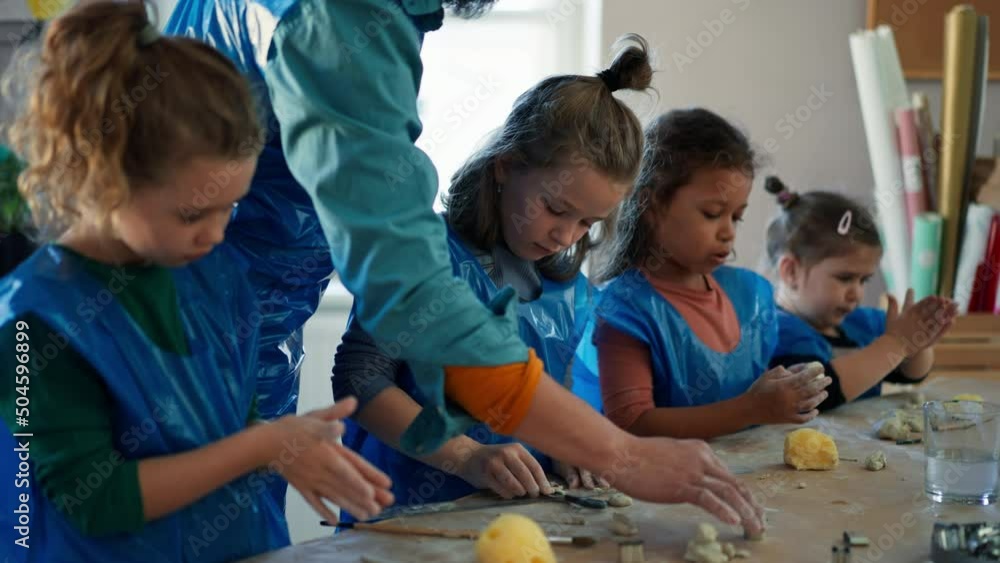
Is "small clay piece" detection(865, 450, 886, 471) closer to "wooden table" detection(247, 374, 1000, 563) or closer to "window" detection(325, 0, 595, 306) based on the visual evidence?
"wooden table" detection(247, 374, 1000, 563)

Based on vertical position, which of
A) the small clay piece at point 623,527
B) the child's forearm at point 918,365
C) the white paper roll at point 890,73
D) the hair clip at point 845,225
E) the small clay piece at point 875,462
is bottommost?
the child's forearm at point 918,365

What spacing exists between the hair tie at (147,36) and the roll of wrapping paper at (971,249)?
2539 millimetres

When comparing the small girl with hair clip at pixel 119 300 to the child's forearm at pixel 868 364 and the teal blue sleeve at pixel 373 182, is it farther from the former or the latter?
the child's forearm at pixel 868 364

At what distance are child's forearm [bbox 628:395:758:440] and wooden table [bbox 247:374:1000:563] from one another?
0.08m

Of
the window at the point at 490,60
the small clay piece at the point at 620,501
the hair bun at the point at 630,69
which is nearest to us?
the small clay piece at the point at 620,501

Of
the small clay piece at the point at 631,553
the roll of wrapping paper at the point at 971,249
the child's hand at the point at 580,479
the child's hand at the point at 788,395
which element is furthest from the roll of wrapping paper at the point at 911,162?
the small clay piece at the point at 631,553

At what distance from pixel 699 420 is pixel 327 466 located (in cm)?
86

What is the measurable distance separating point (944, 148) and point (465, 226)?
1928 millimetres

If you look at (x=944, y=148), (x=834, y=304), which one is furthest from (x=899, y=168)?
(x=834, y=304)

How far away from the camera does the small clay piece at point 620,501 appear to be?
1.32 meters

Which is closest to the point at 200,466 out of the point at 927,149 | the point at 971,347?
the point at 971,347

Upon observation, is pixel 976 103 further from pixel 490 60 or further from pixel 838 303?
pixel 490 60

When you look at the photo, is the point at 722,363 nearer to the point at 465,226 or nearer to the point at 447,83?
the point at 465,226

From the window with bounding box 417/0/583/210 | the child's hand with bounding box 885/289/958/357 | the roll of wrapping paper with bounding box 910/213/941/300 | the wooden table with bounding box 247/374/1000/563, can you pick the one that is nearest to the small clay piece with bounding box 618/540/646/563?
the wooden table with bounding box 247/374/1000/563
